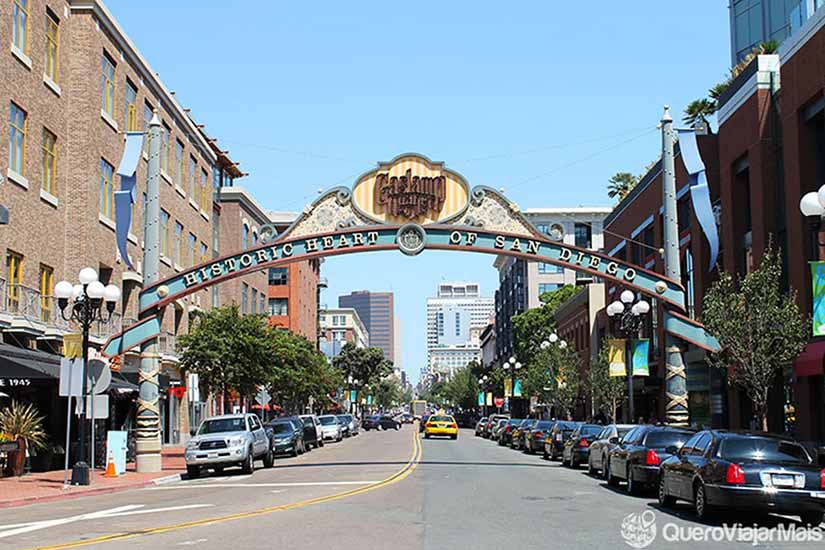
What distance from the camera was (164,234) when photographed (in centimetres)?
5128

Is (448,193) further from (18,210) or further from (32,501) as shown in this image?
(32,501)

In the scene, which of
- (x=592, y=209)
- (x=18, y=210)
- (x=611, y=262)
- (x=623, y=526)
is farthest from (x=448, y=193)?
(x=592, y=209)

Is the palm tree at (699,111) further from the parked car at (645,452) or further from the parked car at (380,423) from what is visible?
the parked car at (380,423)

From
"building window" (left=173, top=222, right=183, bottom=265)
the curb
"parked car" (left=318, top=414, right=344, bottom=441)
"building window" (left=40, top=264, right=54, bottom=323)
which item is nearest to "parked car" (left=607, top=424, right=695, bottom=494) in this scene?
the curb

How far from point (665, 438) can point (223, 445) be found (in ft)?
44.7

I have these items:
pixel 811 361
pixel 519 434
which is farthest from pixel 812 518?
pixel 519 434

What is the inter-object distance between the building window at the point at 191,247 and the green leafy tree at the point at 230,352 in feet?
39.0

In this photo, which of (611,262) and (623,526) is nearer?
(623,526)

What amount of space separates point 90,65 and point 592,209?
9283 centimetres

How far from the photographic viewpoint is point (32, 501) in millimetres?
22156

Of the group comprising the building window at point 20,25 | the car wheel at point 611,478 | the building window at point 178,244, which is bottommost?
the car wheel at point 611,478

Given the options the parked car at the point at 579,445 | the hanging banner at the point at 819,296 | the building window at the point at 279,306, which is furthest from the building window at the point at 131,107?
the building window at the point at 279,306

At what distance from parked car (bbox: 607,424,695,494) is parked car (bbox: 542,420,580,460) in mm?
12450

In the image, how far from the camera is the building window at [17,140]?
1277 inches
